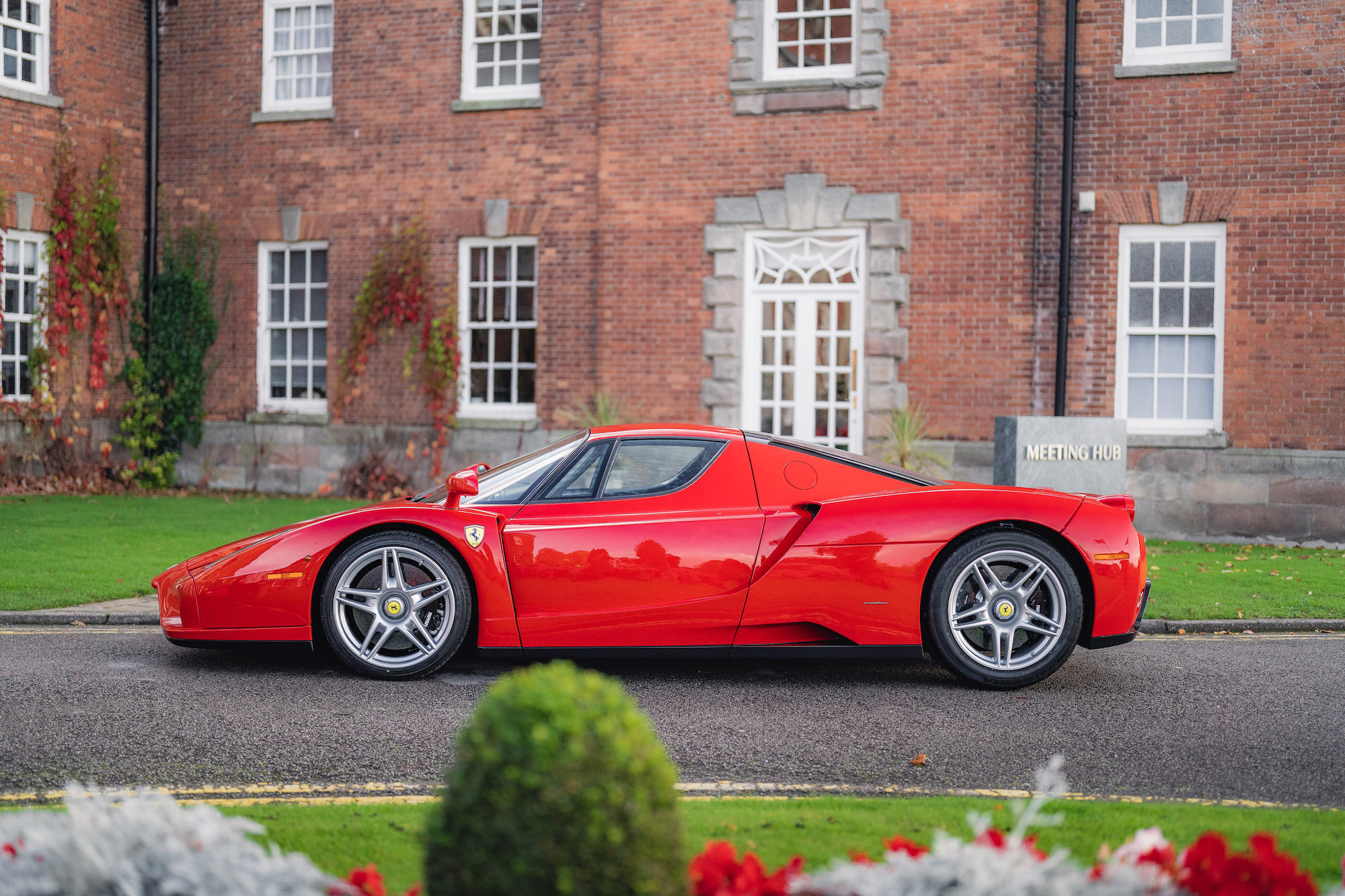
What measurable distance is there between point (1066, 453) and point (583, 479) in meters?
6.79

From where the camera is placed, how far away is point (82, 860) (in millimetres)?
2410

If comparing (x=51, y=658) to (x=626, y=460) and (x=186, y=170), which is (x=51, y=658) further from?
(x=186, y=170)

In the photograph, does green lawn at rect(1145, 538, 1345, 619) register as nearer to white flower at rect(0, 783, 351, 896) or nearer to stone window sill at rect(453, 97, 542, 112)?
white flower at rect(0, 783, 351, 896)

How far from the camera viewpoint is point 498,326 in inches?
623

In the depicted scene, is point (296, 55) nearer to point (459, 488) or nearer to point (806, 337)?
point (806, 337)

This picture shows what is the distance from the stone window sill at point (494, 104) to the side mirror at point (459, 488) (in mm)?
10170

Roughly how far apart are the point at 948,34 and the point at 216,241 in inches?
389

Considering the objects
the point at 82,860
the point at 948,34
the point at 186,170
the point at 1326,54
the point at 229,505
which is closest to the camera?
the point at 82,860

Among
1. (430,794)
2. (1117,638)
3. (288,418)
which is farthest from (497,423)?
(430,794)

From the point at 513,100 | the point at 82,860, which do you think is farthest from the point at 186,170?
the point at 82,860

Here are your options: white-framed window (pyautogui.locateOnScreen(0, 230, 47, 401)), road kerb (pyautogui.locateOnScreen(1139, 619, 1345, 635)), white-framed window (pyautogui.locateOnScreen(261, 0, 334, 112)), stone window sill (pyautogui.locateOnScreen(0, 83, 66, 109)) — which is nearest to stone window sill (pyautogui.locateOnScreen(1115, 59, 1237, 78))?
road kerb (pyautogui.locateOnScreen(1139, 619, 1345, 635))

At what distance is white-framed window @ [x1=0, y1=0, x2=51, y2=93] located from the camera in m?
15.6

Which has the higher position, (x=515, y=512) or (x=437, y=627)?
(x=515, y=512)

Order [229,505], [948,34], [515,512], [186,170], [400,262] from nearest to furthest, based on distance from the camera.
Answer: [515,512] < [948,34] < [229,505] < [400,262] < [186,170]
